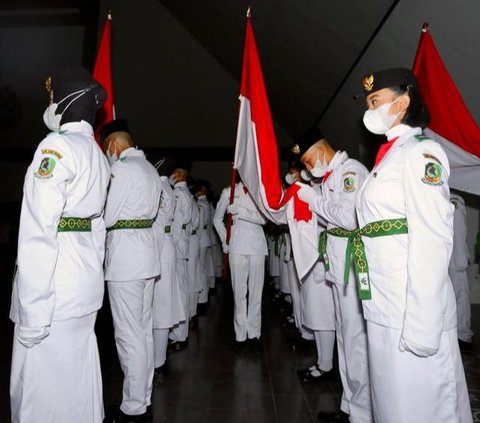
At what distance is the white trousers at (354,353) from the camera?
7.66 feet

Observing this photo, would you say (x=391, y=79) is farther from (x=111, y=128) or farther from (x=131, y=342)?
(x=131, y=342)

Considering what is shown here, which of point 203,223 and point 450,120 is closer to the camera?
point 450,120

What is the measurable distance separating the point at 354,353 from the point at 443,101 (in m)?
1.99

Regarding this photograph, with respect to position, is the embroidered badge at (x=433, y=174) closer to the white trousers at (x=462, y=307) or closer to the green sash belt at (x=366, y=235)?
the green sash belt at (x=366, y=235)

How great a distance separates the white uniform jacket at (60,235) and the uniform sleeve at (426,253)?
4.13 ft

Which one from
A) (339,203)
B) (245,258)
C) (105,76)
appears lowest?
(245,258)

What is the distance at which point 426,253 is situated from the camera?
140cm

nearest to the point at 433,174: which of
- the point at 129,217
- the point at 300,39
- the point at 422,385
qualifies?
the point at 422,385

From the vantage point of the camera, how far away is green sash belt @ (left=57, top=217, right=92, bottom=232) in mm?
1678

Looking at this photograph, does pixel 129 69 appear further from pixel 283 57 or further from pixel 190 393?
pixel 190 393

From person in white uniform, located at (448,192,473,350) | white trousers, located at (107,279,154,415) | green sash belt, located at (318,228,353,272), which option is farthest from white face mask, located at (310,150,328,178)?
person in white uniform, located at (448,192,473,350)

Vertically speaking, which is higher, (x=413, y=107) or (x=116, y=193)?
(x=413, y=107)

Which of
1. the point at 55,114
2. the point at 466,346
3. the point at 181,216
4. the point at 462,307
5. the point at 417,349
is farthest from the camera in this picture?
the point at 181,216

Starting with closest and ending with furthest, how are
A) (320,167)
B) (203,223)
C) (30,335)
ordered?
(30,335), (320,167), (203,223)
